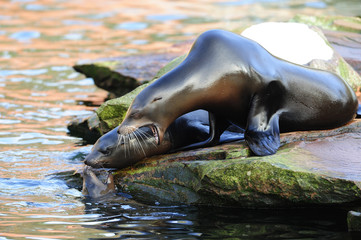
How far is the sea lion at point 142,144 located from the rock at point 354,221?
1.73 metres

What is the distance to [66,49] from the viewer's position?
15.7 metres

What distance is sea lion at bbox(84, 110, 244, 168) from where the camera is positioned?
6469mm

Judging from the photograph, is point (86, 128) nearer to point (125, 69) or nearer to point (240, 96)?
point (125, 69)

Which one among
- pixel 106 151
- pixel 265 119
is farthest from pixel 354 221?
pixel 106 151

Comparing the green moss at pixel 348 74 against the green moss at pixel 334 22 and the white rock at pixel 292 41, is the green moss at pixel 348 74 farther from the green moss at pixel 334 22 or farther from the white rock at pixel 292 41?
the green moss at pixel 334 22

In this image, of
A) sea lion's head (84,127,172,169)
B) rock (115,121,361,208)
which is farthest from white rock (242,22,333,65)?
sea lion's head (84,127,172,169)

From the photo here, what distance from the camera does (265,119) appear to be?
6.07 m

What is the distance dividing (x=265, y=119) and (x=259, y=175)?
2.70ft

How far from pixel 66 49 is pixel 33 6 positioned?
271 inches

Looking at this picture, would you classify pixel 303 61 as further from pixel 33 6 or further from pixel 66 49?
pixel 33 6

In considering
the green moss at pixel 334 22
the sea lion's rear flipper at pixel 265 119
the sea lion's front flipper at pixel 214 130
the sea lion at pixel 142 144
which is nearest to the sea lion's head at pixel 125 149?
the sea lion at pixel 142 144

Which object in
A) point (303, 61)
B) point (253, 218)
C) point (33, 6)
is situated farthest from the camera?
point (33, 6)

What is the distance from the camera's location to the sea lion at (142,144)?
647 cm

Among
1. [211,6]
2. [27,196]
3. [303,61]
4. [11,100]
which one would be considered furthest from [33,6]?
[27,196]
